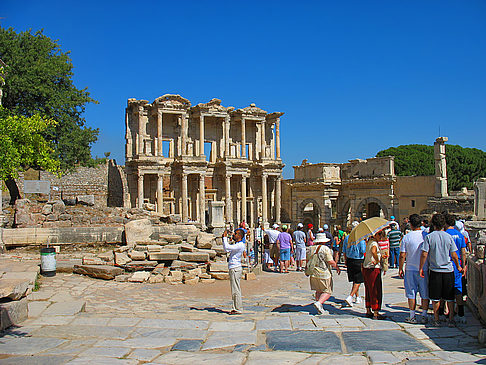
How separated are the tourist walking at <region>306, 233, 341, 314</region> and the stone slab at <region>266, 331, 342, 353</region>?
1588mm

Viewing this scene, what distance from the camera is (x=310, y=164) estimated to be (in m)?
36.2

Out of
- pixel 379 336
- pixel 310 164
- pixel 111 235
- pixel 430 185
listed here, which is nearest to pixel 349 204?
pixel 310 164

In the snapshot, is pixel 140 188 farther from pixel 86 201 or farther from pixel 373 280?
pixel 373 280

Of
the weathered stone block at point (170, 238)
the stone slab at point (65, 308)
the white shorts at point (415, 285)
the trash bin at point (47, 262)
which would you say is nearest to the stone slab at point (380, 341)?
the white shorts at point (415, 285)

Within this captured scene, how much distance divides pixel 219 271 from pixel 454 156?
47.0 m

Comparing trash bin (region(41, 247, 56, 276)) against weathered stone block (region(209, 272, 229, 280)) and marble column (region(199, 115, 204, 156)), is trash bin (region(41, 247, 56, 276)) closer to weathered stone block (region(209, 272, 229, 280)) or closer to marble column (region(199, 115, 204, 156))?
weathered stone block (region(209, 272, 229, 280))

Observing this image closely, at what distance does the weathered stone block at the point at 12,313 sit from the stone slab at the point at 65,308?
51 centimetres

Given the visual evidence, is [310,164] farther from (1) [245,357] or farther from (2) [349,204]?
(1) [245,357]

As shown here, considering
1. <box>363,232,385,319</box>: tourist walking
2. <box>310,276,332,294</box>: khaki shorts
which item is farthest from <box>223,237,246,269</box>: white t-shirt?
<box>363,232,385,319</box>: tourist walking

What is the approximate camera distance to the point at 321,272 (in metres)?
7.73

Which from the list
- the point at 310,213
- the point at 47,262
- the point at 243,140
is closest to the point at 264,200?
the point at 243,140

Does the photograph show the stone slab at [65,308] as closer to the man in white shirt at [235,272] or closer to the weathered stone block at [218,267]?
the man in white shirt at [235,272]

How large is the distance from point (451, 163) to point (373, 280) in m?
49.5

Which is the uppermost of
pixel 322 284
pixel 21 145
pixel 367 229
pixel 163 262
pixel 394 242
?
pixel 21 145
